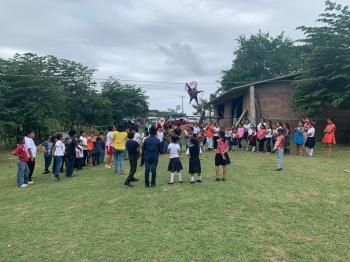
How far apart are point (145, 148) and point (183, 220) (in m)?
3.33

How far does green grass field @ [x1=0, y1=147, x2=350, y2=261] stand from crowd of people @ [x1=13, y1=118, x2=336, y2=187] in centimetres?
60

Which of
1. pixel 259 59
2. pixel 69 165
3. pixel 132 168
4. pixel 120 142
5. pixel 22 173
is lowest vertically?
pixel 22 173

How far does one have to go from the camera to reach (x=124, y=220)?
7164 millimetres

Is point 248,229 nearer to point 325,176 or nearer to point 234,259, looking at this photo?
point 234,259

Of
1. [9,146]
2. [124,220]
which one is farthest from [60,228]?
[9,146]

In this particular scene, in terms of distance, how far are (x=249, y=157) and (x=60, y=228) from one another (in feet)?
36.0

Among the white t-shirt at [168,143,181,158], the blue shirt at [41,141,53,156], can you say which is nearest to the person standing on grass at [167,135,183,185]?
the white t-shirt at [168,143,181,158]

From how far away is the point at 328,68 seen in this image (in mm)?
20141

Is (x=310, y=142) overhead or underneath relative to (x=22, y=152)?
overhead

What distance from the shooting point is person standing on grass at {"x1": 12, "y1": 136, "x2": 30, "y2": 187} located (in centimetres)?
1123

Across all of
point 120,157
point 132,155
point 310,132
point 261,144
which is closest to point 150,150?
point 132,155

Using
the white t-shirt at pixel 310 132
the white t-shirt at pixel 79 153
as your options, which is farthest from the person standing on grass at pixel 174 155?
the white t-shirt at pixel 310 132

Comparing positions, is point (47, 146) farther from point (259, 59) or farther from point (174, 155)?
point (259, 59)

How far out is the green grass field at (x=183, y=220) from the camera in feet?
18.4
